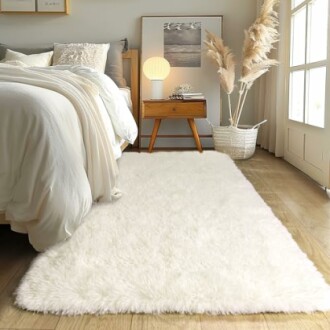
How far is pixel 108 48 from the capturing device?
4.41 m

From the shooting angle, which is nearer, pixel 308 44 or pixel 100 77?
pixel 100 77

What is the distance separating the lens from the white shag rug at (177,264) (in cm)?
126

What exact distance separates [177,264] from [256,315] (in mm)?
360

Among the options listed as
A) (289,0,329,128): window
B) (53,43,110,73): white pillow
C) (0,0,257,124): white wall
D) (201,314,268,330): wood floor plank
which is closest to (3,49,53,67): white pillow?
(53,43,110,73): white pillow

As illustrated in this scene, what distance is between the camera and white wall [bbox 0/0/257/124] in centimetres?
466

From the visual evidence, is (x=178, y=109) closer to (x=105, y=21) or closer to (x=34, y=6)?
(x=105, y=21)

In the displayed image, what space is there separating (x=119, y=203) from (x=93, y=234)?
499 millimetres

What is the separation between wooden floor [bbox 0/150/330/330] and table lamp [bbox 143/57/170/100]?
1.76 metres

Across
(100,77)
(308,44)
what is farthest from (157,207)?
(308,44)

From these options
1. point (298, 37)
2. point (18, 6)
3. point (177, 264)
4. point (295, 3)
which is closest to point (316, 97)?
point (298, 37)

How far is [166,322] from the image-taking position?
3.89 feet

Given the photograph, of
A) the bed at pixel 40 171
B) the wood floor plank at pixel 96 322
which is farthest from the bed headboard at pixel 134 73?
the wood floor plank at pixel 96 322

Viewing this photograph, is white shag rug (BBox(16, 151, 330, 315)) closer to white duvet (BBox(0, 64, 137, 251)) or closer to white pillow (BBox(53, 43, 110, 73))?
white duvet (BBox(0, 64, 137, 251))

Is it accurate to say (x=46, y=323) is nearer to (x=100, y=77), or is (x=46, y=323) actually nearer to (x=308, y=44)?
(x=100, y=77)
